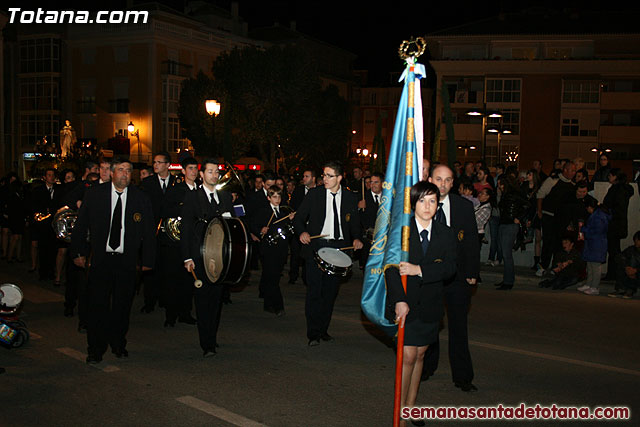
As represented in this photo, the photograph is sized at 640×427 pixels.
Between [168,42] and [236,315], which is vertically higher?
[168,42]

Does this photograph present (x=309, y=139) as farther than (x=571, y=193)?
Yes

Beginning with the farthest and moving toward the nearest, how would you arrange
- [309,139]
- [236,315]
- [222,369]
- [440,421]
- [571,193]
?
1. [309,139]
2. [571,193]
3. [236,315]
4. [222,369]
5. [440,421]

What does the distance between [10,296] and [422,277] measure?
5.11 m

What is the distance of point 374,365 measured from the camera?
714 centimetres

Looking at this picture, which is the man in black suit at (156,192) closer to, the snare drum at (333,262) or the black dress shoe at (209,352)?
→ the black dress shoe at (209,352)

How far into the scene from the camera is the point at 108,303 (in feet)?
23.6

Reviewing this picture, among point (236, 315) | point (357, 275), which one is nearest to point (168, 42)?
point (357, 275)

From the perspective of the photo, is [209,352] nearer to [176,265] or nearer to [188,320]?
[188,320]

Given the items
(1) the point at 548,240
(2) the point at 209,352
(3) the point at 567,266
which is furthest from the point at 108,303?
(1) the point at 548,240

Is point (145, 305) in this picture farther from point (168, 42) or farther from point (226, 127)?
point (168, 42)

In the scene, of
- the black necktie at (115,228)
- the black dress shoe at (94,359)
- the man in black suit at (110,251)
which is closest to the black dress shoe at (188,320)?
the man in black suit at (110,251)

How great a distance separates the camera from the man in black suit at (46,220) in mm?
12766

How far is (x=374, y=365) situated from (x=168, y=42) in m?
47.7

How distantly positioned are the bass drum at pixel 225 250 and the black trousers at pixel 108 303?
0.85m
